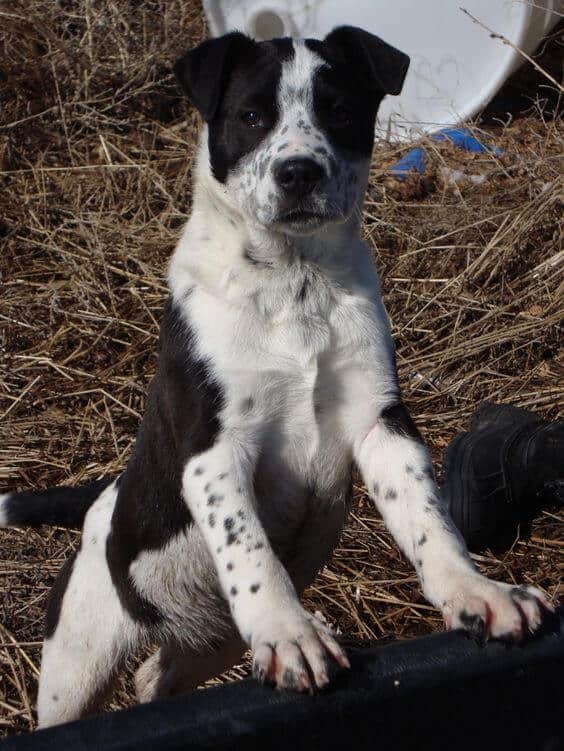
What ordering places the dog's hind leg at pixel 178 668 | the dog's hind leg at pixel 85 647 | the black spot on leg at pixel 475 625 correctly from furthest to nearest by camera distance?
the dog's hind leg at pixel 178 668 → the dog's hind leg at pixel 85 647 → the black spot on leg at pixel 475 625

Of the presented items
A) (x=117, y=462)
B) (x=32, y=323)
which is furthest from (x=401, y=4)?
(x=117, y=462)

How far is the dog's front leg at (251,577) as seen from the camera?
2176mm

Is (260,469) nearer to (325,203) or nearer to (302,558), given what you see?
(302,558)

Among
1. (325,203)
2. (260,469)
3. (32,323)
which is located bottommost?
(32,323)

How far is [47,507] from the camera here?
3.44m

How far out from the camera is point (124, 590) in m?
3.10

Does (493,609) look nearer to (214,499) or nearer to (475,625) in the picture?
(475,625)

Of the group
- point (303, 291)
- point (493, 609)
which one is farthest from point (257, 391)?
point (493, 609)

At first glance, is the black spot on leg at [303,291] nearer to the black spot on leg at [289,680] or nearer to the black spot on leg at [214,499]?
the black spot on leg at [214,499]

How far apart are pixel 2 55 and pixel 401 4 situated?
2.39m

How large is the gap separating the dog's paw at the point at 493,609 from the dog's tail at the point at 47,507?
1.45 metres

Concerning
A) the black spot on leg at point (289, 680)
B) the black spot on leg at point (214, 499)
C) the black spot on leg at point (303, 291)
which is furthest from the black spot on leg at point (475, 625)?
the black spot on leg at point (303, 291)

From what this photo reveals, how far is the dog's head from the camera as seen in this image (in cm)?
282

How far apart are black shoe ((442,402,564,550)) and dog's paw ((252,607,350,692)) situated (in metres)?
1.68
